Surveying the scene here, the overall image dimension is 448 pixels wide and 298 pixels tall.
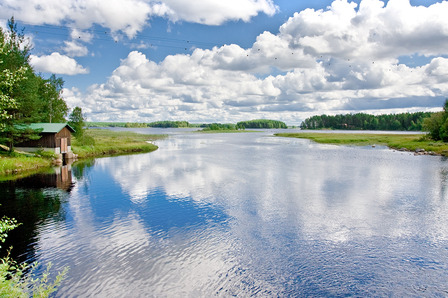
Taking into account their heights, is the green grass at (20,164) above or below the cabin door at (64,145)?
below

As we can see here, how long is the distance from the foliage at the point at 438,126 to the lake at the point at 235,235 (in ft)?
185

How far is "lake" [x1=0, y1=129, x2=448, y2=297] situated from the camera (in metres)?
13.2

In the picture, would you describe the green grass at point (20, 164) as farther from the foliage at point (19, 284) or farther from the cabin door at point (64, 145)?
the foliage at point (19, 284)

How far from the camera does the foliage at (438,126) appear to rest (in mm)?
78625

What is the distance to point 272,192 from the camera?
29.4 metres

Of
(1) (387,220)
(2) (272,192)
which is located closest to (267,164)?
(2) (272,192)

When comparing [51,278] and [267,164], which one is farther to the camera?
[267,164]

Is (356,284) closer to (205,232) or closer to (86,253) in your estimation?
(205,232)

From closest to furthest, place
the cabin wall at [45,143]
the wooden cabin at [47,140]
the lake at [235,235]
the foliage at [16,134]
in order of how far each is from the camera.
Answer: the lake at [235,235]
the foliage at [16,134]
the wooden cabin at [47,140]
the cabin wall at [45,143]

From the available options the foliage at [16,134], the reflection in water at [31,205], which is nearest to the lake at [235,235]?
the reflection in water at [31,205]

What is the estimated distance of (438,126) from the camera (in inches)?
3263

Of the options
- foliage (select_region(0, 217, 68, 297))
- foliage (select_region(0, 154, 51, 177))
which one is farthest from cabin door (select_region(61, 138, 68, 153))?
foliage (select_region(0, 217, 68, 297))

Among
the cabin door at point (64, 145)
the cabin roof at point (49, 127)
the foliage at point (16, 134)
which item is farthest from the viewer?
the cabin door at point (64, 145)

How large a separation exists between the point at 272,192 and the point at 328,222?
8.99m
